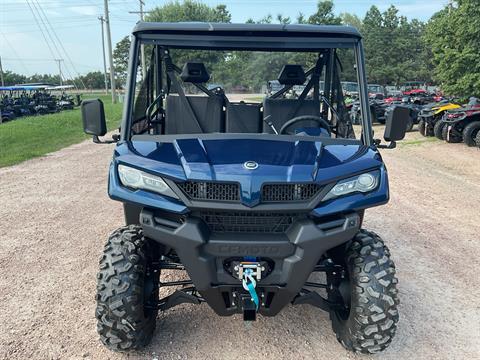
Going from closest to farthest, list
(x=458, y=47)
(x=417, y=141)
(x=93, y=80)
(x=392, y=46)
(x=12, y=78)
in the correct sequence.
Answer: (x=458, y=47), (x=417, y=141), (x=392, y=46), (x=12, y=78), (x=93, y=80)

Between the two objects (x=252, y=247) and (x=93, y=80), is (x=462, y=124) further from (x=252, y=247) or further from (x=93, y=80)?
(x=93, y=80)

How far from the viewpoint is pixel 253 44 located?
354 centimetres

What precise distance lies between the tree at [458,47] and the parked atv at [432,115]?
52 centimetres

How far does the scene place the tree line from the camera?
4.38 metres

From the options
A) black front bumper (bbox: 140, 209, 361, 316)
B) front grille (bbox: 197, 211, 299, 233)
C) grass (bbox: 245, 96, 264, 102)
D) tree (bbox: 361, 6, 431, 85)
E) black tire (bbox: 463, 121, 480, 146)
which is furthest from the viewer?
tree (bbox: 361, 6, 431, 85)

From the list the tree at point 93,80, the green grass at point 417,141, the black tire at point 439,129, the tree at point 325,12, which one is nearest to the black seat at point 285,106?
the green grass at point 417,141

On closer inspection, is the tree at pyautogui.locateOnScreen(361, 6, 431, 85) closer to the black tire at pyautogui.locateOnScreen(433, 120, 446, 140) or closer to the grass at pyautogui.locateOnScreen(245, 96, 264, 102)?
the black tire at pyautogui.locateOnScreen(433, 120, 446, 140)

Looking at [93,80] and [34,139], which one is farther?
[93,80]

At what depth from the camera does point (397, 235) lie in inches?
223

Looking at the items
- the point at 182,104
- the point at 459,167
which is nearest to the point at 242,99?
the point at 182,104

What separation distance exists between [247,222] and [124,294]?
0.88 m

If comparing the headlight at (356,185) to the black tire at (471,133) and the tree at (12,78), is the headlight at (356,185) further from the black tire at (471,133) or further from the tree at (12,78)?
the tree at (12,78)

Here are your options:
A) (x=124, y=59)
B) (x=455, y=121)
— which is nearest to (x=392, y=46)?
(x=455, y=121)

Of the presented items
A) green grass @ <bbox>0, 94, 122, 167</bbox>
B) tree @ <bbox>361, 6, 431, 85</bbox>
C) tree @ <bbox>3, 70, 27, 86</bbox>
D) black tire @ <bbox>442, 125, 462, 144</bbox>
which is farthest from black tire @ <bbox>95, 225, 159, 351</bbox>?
tree @ <bbox>3, 70, 27, 86</bbox>
